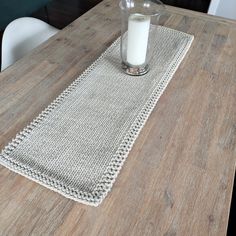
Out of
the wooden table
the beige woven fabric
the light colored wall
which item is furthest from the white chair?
the light colored wall

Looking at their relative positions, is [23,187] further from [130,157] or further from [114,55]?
[114,55]

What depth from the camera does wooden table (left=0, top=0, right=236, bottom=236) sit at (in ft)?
1.77

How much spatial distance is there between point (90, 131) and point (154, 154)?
0.56 feet

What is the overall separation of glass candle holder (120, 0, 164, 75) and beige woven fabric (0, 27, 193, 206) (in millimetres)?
35

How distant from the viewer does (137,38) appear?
827 millimetres

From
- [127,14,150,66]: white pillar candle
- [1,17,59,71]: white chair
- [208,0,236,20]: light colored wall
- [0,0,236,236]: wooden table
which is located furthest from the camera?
[208,0,236,20]: light colored wall

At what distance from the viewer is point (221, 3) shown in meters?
1.96

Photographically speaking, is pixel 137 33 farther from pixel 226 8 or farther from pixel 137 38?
pixel 226 8

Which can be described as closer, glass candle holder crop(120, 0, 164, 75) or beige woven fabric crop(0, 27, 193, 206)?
beige woven fabric crop(0, 27, 193, 206)

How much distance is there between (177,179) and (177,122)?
183 millimetres

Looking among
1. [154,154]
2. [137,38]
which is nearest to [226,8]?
[137,38]

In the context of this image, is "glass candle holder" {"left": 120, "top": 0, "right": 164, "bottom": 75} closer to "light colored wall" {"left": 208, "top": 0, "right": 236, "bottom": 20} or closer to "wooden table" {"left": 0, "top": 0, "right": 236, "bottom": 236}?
"wooden table" {"left": 0, "top": 0, "right": 236, "bottom": 236}

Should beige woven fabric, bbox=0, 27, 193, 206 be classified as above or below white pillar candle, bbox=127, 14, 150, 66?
below

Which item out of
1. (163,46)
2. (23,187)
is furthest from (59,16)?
(23,187)
